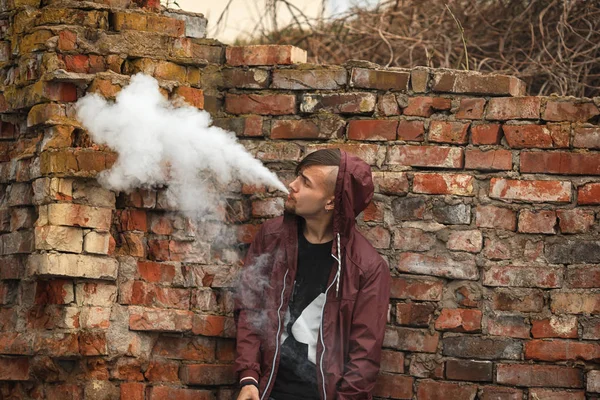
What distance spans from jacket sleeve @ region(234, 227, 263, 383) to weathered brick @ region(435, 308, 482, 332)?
2.80ft

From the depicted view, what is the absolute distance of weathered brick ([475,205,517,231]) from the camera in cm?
423

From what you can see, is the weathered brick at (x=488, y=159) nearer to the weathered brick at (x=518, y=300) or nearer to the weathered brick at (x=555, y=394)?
the weathered brick at (x=518, y=300)

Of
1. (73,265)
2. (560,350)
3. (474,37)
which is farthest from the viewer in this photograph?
(474,37)

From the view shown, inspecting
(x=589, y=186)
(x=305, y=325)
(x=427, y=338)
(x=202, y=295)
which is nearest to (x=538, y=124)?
(x=589, y=186)

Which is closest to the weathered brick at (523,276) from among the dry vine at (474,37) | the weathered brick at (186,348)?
the weathered brick at (186,348)

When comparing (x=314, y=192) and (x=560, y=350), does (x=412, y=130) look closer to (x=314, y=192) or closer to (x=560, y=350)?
(x=314, y=192)

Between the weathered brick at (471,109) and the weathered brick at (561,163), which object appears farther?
the weathered brick at (471,109)

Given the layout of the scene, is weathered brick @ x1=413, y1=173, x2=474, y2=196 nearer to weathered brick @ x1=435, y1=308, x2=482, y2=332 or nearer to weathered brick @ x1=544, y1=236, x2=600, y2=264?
weathered brick @ x1=544, y1=236, x2=600, y2=264

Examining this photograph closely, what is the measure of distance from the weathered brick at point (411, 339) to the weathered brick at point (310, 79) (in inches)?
47.6

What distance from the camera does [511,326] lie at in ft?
13.8

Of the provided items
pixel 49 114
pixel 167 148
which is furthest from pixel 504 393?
pixel 49 114

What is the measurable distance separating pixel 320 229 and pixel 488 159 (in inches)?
33.6

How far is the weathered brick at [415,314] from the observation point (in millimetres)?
4258

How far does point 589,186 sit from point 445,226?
0.67 metres
